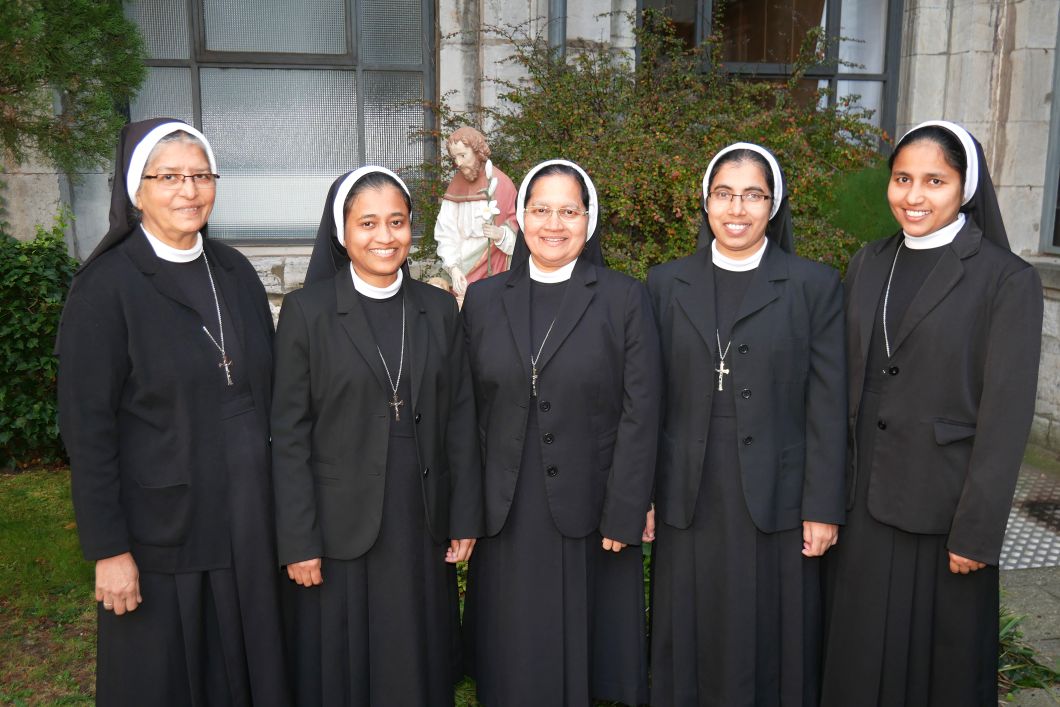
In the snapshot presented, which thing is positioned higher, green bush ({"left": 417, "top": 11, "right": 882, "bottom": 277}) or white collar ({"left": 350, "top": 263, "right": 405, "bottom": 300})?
green bush ({"left": 417, "top": 11, "right": 882, "bottom": 277})

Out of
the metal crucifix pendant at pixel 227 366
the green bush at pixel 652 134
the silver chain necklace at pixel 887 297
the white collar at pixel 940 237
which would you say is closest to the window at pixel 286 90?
the green bush at pixel 652 134

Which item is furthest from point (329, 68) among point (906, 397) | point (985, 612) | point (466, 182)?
point (985, 612)

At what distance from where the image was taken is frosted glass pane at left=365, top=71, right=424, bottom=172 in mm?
7379

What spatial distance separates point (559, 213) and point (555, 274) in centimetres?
25

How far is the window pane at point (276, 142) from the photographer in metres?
7.23

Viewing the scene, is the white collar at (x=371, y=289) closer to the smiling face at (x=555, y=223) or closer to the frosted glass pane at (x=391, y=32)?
the smiling face at (x=555, y=223)

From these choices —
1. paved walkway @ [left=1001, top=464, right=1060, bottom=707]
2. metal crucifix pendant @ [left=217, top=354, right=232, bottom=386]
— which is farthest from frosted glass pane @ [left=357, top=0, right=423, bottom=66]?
paved walkway @ [left=1001, top=464, right=1060, bottom=707]

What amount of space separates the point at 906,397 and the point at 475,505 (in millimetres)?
1500

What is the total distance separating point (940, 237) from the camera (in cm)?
289

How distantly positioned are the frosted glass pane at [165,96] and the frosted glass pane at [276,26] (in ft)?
1.19

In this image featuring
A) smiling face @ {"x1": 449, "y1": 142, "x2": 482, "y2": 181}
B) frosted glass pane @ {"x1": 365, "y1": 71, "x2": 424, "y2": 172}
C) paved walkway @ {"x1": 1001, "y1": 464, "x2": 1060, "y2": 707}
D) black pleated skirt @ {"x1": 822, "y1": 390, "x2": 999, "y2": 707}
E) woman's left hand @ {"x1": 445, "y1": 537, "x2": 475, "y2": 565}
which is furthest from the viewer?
frosted glass pane @ {"x1": 365, "y1": 71, "x2": 424, "y2": 172}

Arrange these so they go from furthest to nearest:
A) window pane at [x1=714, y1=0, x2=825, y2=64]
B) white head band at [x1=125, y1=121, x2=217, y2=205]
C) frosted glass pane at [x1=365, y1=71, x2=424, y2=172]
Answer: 1. window pane at [x1=714, y1=0, x2=825, y2=64]
2. frosted glass pane at [x1=365, y1=71, x2=424, y2=172]
3. white head band at [x1=125, y1=121, x2=217, y2=205]

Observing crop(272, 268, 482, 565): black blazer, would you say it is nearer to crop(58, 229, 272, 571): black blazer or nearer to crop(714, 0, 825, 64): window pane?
crop(58, 229, 272, 571): black blazer

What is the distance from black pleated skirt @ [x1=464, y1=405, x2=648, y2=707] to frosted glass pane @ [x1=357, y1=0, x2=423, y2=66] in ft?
17.2
